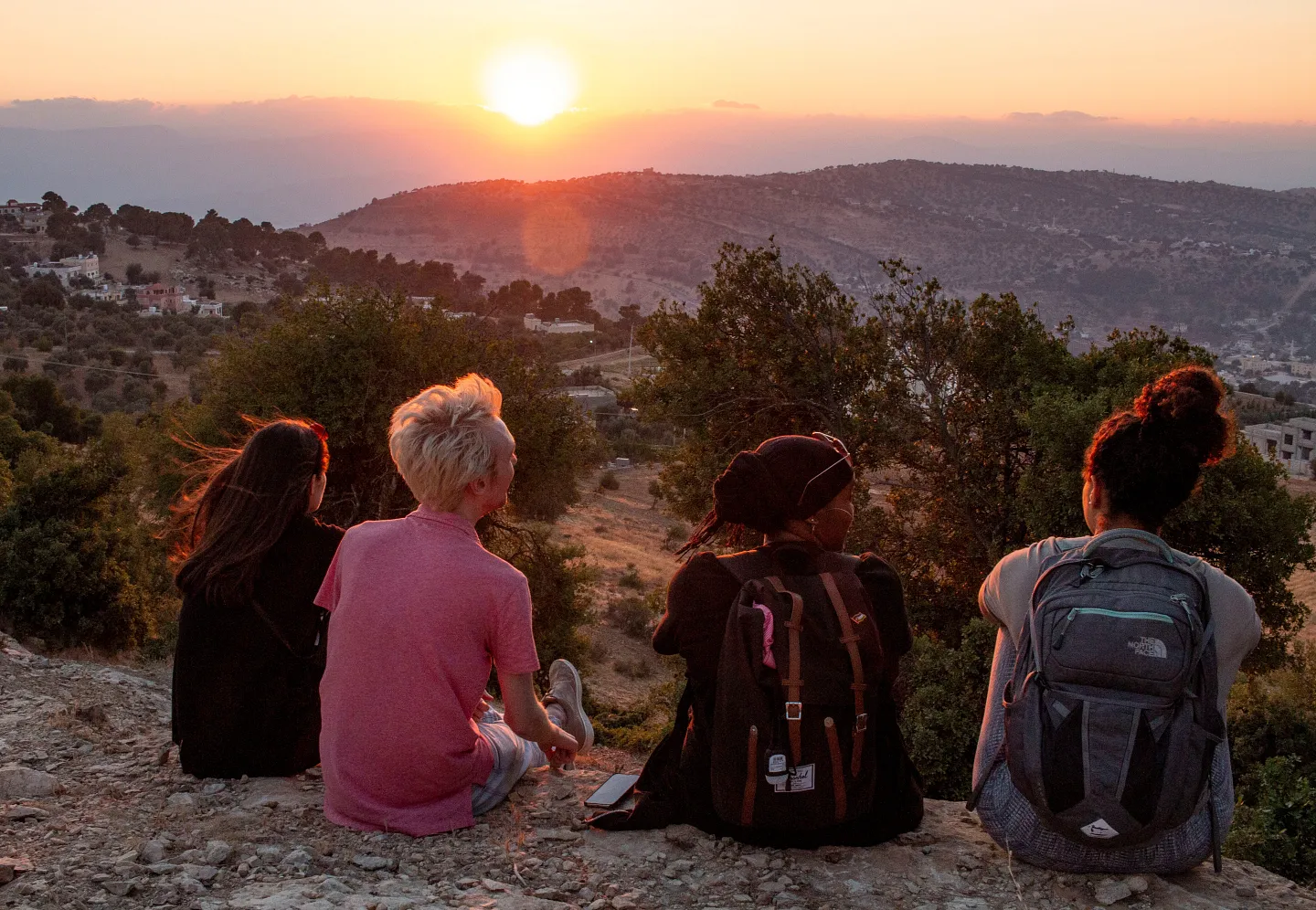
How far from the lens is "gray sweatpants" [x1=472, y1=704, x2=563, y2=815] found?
3.84 metres

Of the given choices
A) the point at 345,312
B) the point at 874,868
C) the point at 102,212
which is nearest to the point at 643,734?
the point at 345,312

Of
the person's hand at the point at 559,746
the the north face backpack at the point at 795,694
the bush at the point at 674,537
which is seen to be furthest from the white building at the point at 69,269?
the the north face backpack at the point at 795,694

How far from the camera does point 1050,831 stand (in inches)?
132

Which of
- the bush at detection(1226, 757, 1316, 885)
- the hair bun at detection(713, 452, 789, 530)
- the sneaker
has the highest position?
the hair bun at detection(713, 452, 789, 530)

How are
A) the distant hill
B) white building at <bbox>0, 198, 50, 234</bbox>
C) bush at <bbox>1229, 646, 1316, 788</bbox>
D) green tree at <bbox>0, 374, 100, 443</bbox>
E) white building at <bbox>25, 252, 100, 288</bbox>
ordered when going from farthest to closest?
the distant hill < white building at <bbox>0, 198, 50, 234</bbox> < white building at <bbox>25, 252, 100, 288</bbox> < green tree at <bbox>0, 374, 100, 443</bbox> < bush at <bbox>1229, 646, 1316, 788</bbox>

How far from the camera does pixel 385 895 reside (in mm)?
3225

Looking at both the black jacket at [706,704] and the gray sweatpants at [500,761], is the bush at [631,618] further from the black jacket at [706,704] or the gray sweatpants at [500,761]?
the black jacket at [706,704]

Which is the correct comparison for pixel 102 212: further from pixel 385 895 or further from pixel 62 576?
pixel 385 895

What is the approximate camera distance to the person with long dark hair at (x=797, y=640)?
322 centimetres

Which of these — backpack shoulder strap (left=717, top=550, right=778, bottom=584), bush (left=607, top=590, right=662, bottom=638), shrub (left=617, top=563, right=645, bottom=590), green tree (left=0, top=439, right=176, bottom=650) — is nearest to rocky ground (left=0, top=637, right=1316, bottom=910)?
backpack shoulder strap (left=717, top=550, right=778, bottom=584)

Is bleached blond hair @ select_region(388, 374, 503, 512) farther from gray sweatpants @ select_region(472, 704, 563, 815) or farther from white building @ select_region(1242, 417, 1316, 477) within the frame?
white building @ select_region(1242, 417, 1316, 477)

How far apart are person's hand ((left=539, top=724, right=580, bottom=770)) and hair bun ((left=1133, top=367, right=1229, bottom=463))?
220 centimetres

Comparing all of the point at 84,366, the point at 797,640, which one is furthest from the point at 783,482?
the point at 84,366

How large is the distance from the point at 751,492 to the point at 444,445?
98 centimetres
